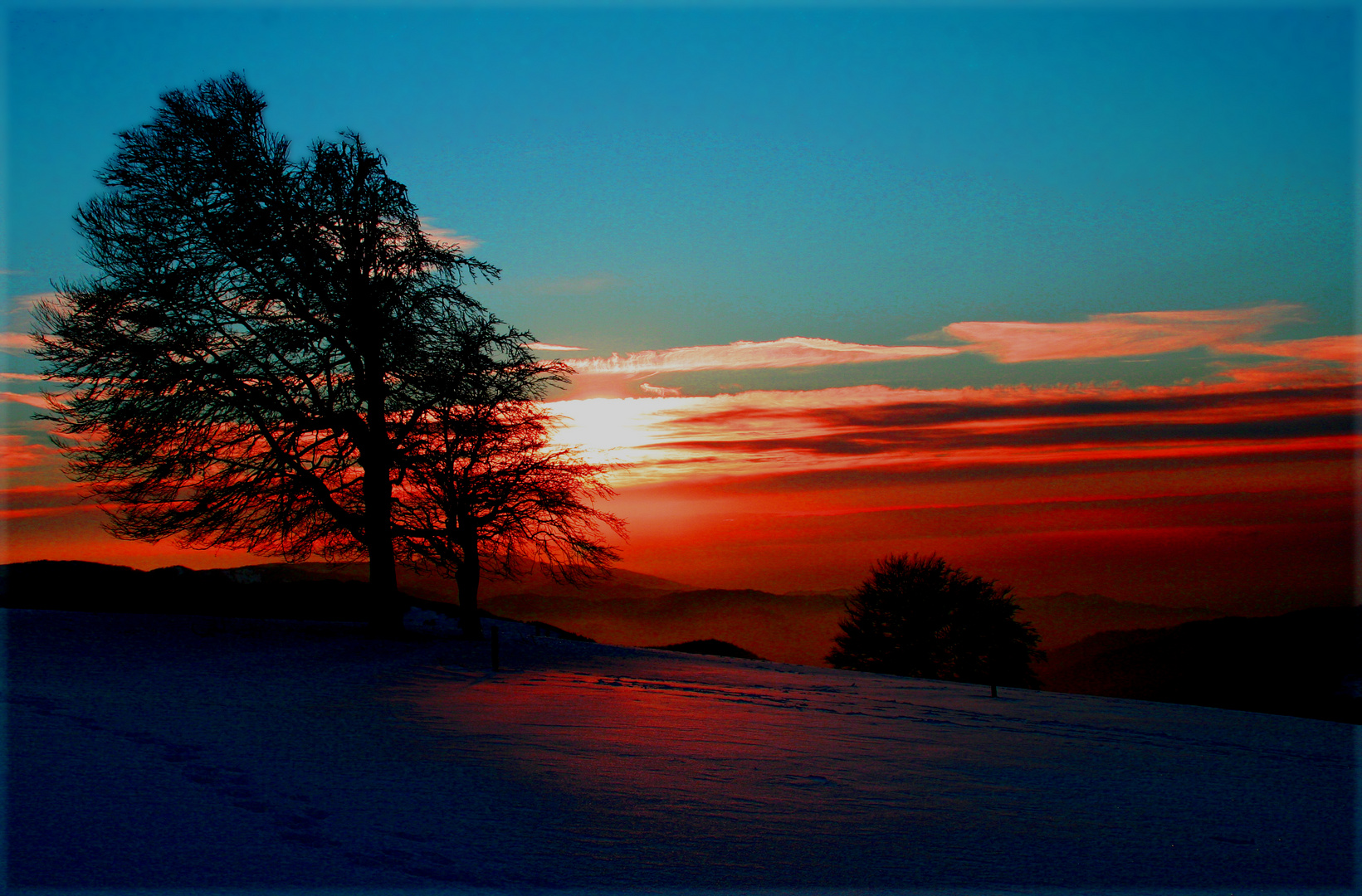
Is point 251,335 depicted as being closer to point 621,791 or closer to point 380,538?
point 380,538

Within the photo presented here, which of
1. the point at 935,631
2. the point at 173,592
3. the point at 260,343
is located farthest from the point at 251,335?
the point at 935,631

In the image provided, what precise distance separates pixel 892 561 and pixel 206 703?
40.4 meters

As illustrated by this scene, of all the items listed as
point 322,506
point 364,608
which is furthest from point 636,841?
point 364,608

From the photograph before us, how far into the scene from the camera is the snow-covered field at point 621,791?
5.19m

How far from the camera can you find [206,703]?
10078 millimetres

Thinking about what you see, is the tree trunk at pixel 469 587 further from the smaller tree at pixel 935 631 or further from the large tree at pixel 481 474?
the smaller tree at pixel 935 631

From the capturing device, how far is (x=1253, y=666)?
37375 millimetres

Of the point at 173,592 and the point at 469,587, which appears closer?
the point at 469,587

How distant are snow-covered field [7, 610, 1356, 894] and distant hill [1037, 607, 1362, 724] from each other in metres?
20.0

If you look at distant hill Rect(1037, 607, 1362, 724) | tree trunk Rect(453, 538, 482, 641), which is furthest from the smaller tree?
tree trunk Rect(453, 538, 482, 641)

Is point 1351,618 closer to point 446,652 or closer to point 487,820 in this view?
point 446,652

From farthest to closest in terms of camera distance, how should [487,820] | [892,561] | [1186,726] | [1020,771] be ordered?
[892,561], [1186,726], [1020,771], [487,820]

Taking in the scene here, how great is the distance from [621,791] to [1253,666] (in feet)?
133

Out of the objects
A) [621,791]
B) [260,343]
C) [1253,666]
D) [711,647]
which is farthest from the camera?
[1253,666]
